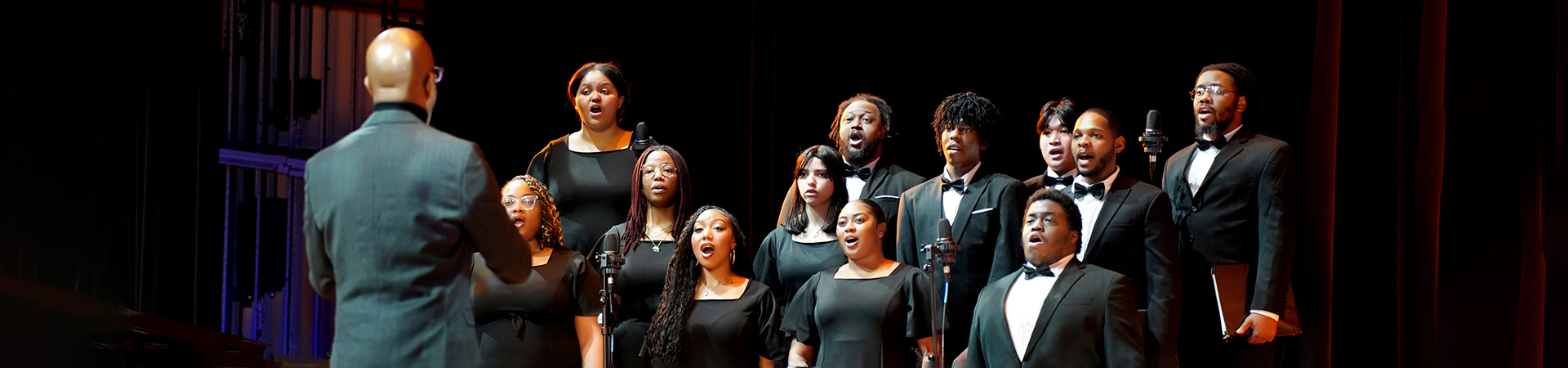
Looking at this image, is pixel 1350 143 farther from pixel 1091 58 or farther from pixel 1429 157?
pixel 1091 58

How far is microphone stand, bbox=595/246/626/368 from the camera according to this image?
3.59 m

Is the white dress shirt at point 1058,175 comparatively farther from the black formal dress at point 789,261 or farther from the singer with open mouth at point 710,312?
the singer with open mouth at point 710,312

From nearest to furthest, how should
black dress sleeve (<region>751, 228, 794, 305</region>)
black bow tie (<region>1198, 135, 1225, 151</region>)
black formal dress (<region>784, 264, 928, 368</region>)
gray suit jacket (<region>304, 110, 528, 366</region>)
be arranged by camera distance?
gray suit jacket (<region>304, 110, 528, 366</region>) < black formal dress (<region>784, 264, 928, 368</region>) < black bow tie (<region>1198, 135, 1225, 151</region>) < black dress sleeve (<region>751, 228, 794, 305</region>)

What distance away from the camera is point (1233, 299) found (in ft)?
12.8

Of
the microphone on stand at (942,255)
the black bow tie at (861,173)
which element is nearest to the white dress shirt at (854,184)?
the black bow tie at (861,173)

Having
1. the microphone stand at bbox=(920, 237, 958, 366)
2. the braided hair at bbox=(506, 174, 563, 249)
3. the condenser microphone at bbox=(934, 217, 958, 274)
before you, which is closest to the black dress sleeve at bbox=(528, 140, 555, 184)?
the braided hair at bbox=(506, 174, 563, 249)

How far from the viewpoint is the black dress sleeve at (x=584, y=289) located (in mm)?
3527

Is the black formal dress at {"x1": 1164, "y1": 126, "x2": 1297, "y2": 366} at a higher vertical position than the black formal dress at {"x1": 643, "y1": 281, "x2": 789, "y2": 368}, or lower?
higher

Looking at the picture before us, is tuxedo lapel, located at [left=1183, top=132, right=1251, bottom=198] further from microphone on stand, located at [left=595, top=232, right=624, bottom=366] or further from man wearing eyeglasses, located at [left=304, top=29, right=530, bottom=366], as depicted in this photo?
man wearing eyeglasses, located at [left=304, top=29, right=530, bottom=366]

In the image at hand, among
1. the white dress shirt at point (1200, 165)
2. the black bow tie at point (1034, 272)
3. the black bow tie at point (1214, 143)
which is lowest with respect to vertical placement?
the black bow tie at point (1034, 272)

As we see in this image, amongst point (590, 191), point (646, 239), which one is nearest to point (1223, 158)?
point (646, 239)

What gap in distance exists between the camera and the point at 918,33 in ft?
18.8

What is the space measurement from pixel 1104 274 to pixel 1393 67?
62.4 inches

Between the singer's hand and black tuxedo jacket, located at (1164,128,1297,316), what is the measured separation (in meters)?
0.03
